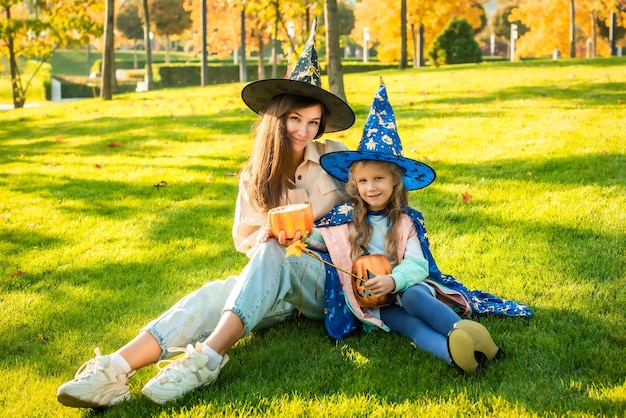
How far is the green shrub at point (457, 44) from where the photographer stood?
24516 millimetres

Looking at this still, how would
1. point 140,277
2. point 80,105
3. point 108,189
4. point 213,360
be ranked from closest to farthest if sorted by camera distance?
point 213,360, point 140,277, point 108,189, point 80,105

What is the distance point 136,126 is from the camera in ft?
36.1

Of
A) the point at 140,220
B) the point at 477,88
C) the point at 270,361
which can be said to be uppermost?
the point at 477,88

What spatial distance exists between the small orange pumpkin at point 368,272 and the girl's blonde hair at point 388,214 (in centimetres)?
12

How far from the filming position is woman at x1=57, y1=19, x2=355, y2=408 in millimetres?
3244

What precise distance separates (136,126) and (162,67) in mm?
23298

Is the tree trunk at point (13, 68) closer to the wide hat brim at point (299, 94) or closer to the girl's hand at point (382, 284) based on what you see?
the wide hat brim at point (299, 94)

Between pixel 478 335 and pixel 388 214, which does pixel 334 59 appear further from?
pixel 478 335

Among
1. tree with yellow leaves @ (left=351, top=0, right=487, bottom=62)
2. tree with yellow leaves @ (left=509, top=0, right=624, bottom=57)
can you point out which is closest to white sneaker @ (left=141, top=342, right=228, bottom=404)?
tree with yellow leaves @ (left=351, top=0, right=487, bottom=62)

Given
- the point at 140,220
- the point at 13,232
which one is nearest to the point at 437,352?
the point at 140,220

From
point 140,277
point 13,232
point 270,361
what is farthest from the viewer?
point 13,232

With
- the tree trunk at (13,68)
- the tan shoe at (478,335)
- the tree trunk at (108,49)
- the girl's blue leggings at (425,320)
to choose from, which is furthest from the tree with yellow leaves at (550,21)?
the tan shoe at (478,335)

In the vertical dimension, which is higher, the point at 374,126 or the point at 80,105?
the point at 80,105

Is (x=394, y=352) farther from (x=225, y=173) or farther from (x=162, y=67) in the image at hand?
(x=162, y=67)
